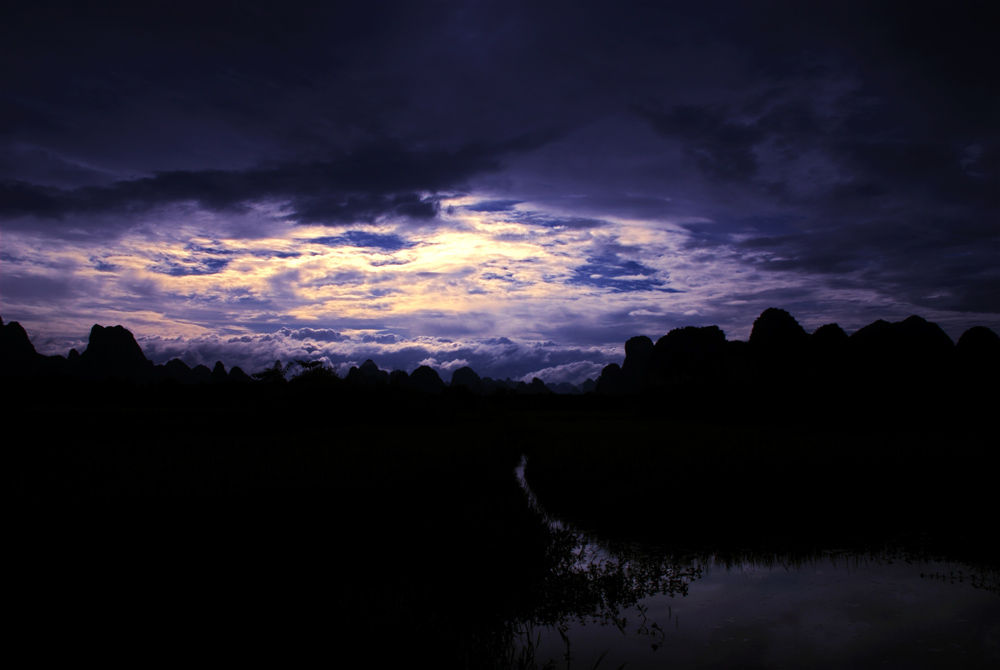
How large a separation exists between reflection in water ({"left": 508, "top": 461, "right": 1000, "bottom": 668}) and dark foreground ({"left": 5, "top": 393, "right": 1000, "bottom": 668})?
0.15 meters

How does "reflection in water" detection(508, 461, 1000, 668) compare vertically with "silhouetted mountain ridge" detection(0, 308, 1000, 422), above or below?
below

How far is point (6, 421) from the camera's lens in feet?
64.8

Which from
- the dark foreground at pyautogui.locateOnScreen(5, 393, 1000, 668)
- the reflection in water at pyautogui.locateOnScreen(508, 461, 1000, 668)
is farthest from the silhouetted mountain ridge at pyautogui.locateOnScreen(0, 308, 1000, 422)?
the reflection in water at pyautogui.locateOnScreen(508, 461, 1000, 668)

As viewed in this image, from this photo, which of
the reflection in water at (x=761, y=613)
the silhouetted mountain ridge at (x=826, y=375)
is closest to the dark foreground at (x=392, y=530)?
the reflection in water at (x=761, y=613)

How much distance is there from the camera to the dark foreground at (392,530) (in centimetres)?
502

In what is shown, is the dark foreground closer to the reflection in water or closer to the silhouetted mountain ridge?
the reflection in water

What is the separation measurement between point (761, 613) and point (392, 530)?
5884 millimetres

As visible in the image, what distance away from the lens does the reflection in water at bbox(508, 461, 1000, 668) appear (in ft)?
17.4

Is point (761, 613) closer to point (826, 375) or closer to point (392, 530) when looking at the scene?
point (392, 530)

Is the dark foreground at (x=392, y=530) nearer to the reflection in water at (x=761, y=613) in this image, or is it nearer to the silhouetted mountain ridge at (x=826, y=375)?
the reflection in water at (x=761, y=613)

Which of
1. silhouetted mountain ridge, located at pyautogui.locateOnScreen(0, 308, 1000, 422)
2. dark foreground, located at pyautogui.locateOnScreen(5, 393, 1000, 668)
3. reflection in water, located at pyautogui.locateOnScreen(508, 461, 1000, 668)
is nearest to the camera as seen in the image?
dark foreground, located at pyautogui.locateOnScreen(5, 393, 1000, 668)

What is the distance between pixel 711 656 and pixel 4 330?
7095 inches

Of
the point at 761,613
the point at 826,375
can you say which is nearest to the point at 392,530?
the point at 761,613

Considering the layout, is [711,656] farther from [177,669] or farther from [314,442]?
[314,442]
